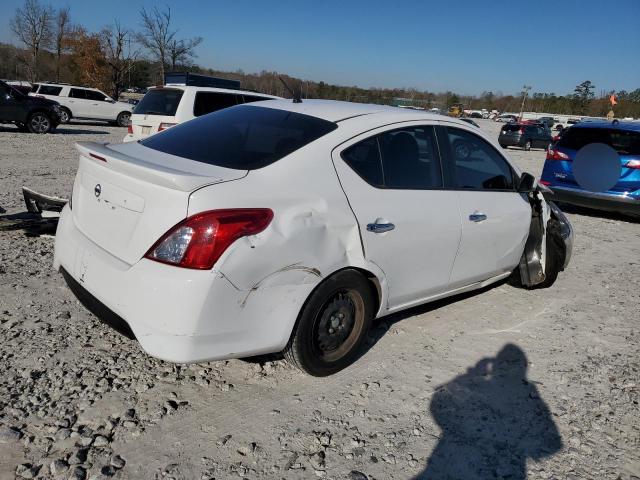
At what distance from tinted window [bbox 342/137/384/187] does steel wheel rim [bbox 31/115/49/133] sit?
1601cm

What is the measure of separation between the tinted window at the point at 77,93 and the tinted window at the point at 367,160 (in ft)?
69.7

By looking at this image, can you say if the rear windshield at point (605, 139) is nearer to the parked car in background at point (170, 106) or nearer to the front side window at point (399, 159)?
the parked car in background at point (170, 106)

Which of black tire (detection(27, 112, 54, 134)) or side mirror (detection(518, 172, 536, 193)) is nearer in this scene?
side mirror (detection(518, 172, 536, 193))

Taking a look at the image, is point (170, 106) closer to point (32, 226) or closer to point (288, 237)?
point (32, 226)

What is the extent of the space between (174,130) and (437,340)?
246 cm

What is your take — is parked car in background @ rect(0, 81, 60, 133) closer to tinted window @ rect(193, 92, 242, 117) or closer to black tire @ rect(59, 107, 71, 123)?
black tire @ rect(59, 107, 71, 123)

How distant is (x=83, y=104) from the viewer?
827 inches

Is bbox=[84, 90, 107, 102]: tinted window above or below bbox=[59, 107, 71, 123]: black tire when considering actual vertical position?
above

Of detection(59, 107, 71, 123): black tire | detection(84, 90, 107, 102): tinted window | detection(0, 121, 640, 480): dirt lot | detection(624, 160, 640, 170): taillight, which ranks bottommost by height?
detection(0, 121, 640, 480): dirt lot

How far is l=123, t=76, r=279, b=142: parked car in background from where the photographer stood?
9664 millimetres

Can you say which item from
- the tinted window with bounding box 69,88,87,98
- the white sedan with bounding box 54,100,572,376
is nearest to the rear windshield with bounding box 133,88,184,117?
the white sedan with bounding box 54,100,572,376

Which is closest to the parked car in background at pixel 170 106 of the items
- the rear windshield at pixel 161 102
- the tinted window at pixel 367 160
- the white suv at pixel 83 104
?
the rear windshield at pixel 161 102

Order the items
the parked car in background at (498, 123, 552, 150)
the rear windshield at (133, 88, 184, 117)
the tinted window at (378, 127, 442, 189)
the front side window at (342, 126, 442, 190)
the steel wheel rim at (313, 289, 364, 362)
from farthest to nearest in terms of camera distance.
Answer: the parked car in background at (498, 123, 552, 150) → the rear windshield at (133, 88, 184, 117) → the tinted window at (378, 127, 442, 189) → the front side window at (342, 126, 442, 190) → the steel wheel rim at (313, 289, 364, 362)

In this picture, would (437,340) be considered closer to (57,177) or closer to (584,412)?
(584,412)
